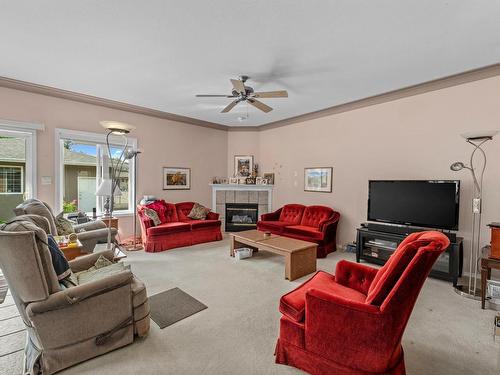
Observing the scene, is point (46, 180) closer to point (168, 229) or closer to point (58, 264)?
point (168, 229)

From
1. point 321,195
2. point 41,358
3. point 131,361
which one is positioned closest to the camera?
point 41,358

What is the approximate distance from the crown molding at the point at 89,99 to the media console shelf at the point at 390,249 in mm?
4733

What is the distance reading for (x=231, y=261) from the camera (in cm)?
431

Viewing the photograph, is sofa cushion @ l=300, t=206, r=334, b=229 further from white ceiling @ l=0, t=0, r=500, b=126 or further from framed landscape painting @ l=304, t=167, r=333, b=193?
white ceiling @ l=0, t=0, r=500, b=126

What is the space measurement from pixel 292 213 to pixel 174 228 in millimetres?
2708

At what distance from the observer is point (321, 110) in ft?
18.0

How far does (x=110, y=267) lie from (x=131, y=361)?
914 millimetres

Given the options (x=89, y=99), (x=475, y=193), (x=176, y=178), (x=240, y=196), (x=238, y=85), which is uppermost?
(x=89, y=99)

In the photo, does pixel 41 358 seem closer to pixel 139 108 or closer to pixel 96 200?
pixel 96 200

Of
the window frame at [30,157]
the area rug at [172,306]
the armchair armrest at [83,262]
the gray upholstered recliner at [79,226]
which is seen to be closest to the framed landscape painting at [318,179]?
the area rug at [172,306]

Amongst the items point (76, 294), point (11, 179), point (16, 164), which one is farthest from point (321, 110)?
point (11, 179)

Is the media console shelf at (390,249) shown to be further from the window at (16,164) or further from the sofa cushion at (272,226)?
the window at (16,164)

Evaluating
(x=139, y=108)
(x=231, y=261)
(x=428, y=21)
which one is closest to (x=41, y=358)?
(x=231, y=261)

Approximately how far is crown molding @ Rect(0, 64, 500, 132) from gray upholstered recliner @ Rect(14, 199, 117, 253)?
2.07 metres
